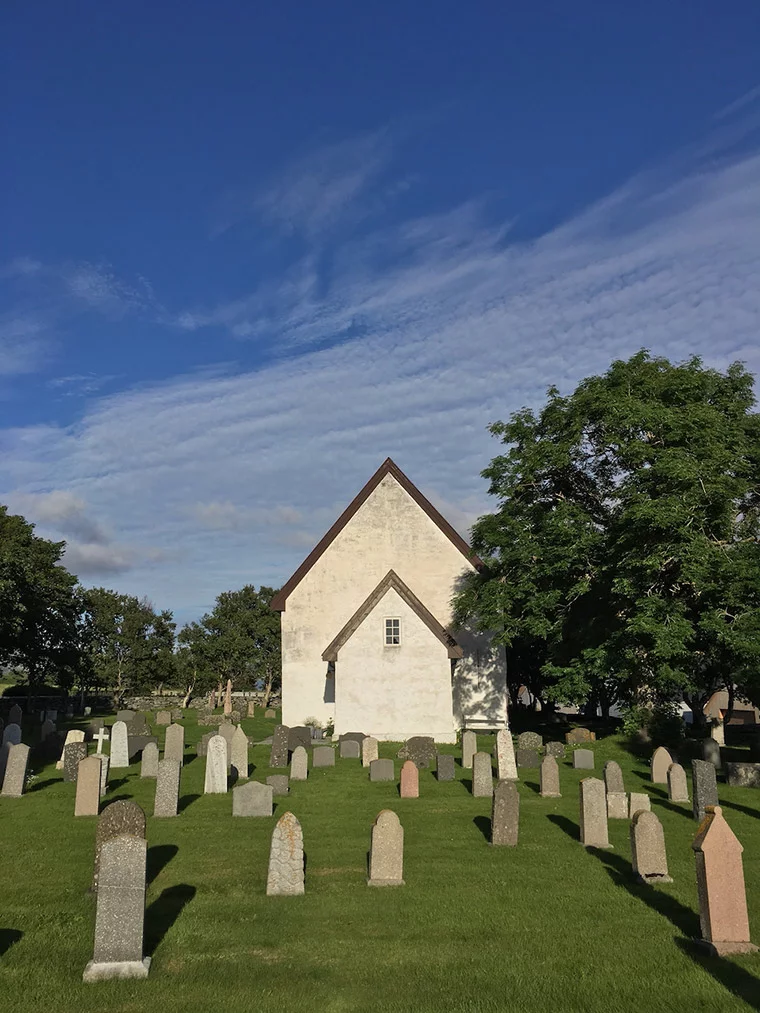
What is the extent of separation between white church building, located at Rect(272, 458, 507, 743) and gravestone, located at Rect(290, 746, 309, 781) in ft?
30.0

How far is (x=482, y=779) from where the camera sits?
1775cm

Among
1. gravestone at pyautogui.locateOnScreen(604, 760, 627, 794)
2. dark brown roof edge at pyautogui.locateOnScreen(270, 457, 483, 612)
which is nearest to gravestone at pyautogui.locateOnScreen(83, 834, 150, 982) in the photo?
gravestone at pyautogui.locateOnScreen(604, 760, 627, 794)

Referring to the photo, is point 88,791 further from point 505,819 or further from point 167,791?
point 505,819

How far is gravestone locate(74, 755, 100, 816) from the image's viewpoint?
1543 centimetres

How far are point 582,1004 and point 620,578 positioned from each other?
17160 mm

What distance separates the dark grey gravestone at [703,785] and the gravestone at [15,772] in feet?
51.3

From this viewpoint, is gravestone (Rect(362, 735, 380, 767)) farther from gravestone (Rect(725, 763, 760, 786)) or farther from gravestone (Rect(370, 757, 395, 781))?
gravestone (Rect(725, 763, 760, 786))

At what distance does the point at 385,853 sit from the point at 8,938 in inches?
189

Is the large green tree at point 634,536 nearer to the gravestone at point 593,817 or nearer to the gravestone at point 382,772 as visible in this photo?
the gravestone at point 382,772

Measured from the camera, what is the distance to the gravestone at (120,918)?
7223mm

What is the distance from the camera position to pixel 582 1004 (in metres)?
6.54

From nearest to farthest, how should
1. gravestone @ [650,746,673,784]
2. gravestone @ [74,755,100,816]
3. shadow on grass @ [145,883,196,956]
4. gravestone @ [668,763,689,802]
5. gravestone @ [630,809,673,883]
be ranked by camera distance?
1. shadow on grass @ [145,883,196,956]
2. gravestone @ [630,809,673,883]
3. gravestone @ [74,755,100,816]
4. gravestone @ [668,763,689,802]
5. gravestone @ [650,746,673,784]

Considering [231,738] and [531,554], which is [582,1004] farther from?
[531,554]

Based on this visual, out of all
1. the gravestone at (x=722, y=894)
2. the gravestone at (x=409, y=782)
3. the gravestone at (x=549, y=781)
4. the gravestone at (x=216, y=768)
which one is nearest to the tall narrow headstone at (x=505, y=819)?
the gravestone at (x=409, y=782)
